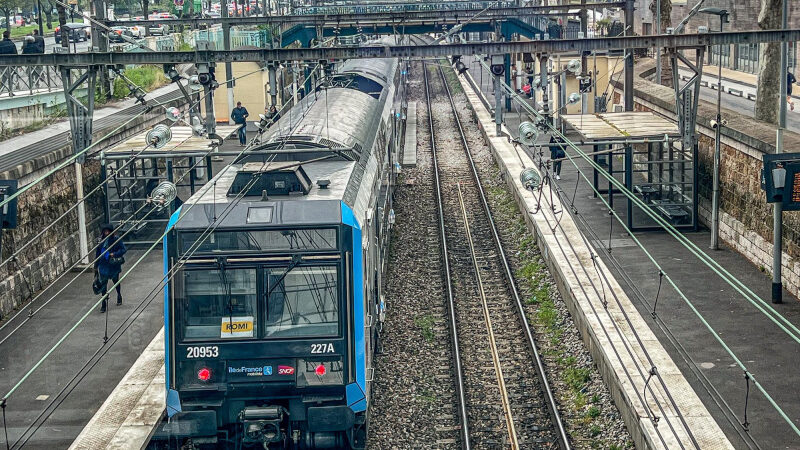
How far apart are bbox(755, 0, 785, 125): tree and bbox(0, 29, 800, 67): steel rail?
19.5ft

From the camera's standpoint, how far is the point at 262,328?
9938 millimetres

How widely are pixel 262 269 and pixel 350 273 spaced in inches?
32.0

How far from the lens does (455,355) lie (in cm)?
1429

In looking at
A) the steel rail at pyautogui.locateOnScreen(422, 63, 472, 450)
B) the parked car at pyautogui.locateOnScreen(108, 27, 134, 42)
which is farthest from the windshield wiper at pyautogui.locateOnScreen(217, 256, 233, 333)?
the parked car at pyautogui.locateOnScreen(108, 27, 134, 42)

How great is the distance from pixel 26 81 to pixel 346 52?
16559 mm

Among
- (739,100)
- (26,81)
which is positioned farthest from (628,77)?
(26,81)

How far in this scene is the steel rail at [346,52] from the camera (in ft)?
49.9

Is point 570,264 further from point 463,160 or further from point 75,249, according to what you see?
point 463,160

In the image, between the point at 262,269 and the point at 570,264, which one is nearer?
the point at 262,269

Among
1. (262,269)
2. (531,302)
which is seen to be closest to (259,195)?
(262,269)

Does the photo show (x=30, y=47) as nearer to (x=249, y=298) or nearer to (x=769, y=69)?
(x=249, y=298)

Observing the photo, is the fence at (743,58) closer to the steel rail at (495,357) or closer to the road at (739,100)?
the road at (739,100)

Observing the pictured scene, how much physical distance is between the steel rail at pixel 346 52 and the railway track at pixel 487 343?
3985 millimetres

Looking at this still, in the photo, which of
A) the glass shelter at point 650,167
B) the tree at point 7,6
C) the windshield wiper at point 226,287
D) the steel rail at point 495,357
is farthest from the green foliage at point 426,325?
the tree at point 7,6
